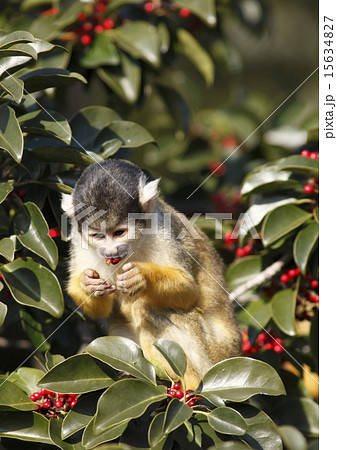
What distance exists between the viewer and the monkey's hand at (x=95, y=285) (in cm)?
232

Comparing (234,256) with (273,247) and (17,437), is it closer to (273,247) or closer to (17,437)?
(273,247)

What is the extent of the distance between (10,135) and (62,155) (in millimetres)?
342

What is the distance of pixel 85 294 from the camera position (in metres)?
2.44

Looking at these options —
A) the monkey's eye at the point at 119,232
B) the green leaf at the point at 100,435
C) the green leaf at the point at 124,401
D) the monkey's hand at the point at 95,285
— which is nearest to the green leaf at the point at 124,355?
the green leaf at the point at 124,401

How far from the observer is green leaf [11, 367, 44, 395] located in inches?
85.1

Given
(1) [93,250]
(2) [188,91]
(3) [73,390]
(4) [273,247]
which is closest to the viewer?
(3) [73,390]

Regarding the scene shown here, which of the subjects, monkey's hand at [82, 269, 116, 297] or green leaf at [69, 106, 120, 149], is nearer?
monkey's hand at [82, 269, 116, 297]

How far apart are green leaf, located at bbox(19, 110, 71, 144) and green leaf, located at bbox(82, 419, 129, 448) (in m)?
1.01

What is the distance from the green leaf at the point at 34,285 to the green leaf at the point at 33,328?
1.21 feet

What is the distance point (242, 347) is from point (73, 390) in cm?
109

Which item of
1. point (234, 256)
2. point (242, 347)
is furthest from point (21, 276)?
point (234, 256)

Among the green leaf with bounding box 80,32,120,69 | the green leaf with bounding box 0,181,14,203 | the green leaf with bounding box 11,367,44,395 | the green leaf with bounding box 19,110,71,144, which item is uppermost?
the green leaf with bounding box 80,32,120,69

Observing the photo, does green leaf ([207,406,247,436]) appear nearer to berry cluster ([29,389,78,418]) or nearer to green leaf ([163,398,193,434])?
green leaf ([163,398,193,434])

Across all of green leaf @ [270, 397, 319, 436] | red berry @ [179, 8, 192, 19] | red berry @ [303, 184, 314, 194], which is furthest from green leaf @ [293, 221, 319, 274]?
red berry @ [179, 8, 192, 19]
